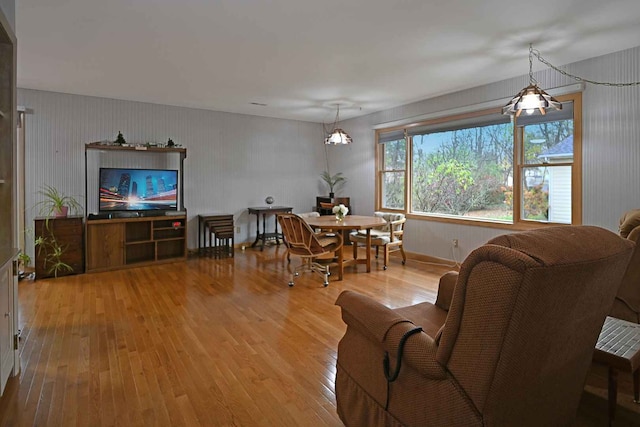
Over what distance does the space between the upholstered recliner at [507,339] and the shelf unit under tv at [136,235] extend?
4.80 m

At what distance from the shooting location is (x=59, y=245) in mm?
4953

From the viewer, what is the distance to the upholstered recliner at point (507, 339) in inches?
44.1

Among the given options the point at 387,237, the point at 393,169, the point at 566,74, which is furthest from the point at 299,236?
the point at 566,74

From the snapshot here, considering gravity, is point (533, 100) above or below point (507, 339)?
above

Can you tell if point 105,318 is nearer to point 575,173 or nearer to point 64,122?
point 64,122

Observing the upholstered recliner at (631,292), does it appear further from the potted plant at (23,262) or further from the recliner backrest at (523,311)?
the potted plant at (23,262)

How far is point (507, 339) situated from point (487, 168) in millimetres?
4646

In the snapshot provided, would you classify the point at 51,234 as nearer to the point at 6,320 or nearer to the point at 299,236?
the point at 6,320

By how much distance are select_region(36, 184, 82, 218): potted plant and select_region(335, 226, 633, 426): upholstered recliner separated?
5147 mm

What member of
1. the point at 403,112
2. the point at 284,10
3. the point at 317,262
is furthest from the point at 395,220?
the point at 284,10

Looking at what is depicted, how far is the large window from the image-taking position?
4414mm

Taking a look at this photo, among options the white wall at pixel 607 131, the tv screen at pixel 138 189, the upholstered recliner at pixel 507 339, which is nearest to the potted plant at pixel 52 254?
the tv screen at pixel 138 189

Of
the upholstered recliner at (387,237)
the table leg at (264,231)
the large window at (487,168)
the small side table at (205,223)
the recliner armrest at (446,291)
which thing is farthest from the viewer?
the table leg at (264,231)

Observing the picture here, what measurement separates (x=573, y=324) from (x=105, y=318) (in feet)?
11.9
